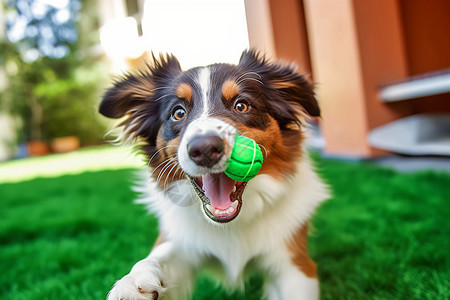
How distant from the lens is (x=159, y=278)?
1747 millimetres

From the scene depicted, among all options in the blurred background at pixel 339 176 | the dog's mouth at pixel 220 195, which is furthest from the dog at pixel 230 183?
the blurred background at pixel 339 176

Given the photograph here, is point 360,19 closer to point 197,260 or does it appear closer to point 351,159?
point 351,159

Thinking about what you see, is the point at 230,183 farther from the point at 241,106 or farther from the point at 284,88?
the point at 284,88

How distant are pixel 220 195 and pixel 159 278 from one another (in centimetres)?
45

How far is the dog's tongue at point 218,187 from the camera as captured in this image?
1.79m

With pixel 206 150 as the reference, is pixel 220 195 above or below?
below

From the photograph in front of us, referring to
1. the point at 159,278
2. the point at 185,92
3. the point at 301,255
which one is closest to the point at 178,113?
the point at 185,92

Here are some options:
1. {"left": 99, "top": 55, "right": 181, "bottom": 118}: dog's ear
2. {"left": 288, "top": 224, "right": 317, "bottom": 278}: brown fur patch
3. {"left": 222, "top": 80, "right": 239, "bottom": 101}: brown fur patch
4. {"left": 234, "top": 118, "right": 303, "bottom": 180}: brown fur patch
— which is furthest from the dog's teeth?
Answer: {"left": 99, "top": 55, "right": 181, "bottom": 118}: dog's ear

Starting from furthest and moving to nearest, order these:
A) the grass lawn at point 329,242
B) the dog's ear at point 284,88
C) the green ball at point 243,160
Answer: the dog's ear at point 284,88 → the grass lawn at point 329,242 → the green ball at point 243,160

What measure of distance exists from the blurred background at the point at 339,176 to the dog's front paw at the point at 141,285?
67 centimetres

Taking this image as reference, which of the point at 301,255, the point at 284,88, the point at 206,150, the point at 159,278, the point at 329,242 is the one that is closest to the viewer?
the point at 206,150

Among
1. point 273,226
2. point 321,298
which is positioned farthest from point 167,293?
point 321,298

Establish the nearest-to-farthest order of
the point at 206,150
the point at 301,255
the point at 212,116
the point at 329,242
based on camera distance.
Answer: the point at 206,150, the point at 212,116, the point at 301,255, the point at 329,242

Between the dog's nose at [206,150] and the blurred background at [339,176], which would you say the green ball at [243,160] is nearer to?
the dog's nose at [206,150]
